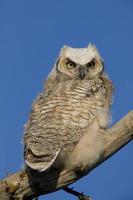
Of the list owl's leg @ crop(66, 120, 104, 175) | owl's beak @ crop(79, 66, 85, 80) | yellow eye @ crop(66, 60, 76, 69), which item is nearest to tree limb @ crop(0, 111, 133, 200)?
owl's leg @ crop(66, 120, 104, 175)

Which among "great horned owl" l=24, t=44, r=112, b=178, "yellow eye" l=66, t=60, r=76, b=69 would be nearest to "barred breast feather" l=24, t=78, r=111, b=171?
"great horned owl" l=24, t=44, r=112, b=178

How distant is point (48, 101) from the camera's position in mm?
5543

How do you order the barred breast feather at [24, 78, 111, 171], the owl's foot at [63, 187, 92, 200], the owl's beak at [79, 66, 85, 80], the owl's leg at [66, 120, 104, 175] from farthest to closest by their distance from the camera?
the owl's beak at [79, 66, 85, 80]
the owl's foot at [63, 187, 92, 200]
the owl's leg at [66, 120, 104, 175]
the barred breast feather at [24, 78, 111, 171]

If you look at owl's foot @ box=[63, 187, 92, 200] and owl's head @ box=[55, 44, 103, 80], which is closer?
owl's foot @ box=[63, 187, 92, 200]

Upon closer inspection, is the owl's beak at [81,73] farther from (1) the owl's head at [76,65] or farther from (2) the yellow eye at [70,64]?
(2) the yellow eye at [70,64]

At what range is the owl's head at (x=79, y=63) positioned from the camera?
6082 millimetres

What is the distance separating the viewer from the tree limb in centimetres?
492

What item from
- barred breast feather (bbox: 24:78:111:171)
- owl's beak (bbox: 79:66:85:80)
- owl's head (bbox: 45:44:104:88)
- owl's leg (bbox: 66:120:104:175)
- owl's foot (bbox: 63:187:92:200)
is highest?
owl's head (bbox: 45:44:104:88)

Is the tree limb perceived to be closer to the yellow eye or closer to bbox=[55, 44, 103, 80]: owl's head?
bbox=[55, 44, 103, 80]: owl's head

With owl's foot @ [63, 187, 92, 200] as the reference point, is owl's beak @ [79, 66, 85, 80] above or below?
above

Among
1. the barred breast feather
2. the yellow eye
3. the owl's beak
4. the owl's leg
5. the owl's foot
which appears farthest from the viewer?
the yellow eye

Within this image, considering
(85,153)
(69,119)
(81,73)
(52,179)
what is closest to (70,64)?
(81,73)

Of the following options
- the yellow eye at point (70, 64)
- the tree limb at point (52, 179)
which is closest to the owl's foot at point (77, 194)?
the tree limb at point (52, 179)

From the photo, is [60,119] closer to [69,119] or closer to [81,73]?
[69,119]
